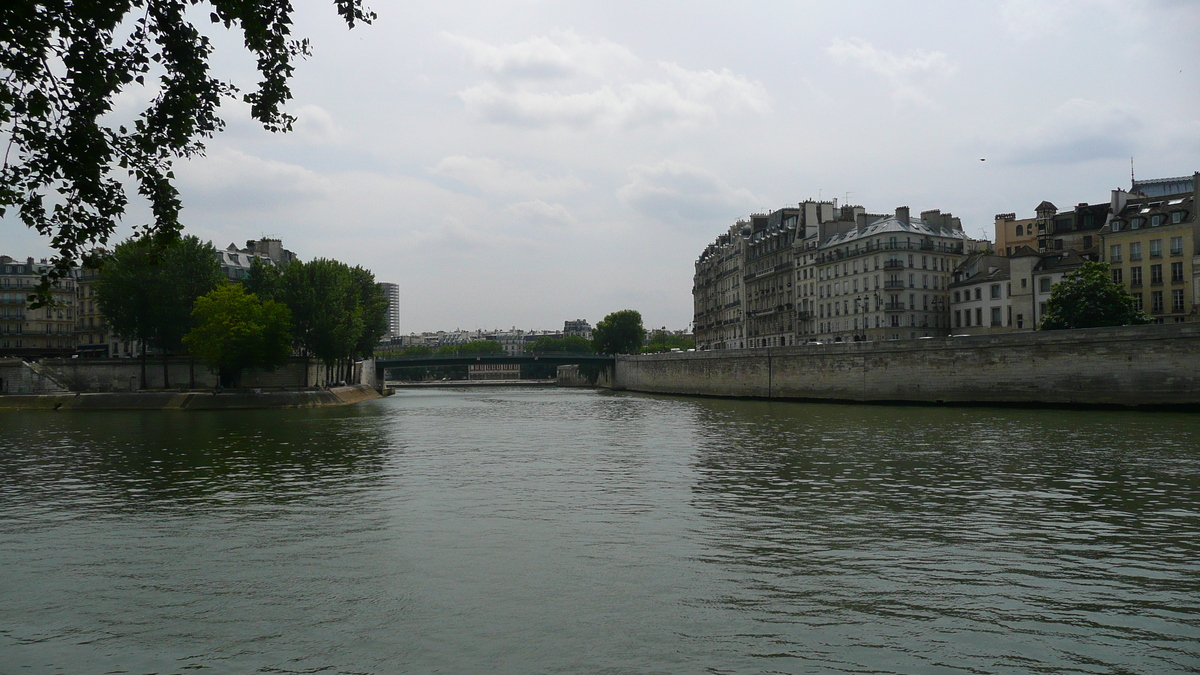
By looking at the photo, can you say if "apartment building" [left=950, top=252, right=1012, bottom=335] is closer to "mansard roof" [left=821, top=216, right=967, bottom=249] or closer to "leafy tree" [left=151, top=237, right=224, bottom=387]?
"mansard roof" [left=821, top=216, right=967, bottom=249]

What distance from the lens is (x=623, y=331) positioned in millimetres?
172625

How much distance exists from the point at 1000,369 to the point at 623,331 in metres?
121

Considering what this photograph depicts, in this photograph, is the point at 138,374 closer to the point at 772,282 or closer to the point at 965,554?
the point at 772,282

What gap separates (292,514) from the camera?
19.0 metres

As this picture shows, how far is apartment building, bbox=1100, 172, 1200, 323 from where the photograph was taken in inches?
2650

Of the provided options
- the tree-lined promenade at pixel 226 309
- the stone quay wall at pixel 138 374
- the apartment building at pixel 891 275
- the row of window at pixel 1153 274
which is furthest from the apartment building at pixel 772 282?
the stone quay wall at pixel 138 374

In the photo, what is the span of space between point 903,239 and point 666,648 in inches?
3502

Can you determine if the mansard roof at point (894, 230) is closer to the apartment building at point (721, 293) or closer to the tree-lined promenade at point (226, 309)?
the apartment building at point (721, 293)

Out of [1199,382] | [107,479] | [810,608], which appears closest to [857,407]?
[1199,382]

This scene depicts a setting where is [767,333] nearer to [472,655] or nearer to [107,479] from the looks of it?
[107,479]

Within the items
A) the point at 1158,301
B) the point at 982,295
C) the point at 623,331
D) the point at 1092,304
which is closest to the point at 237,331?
the point at 1092,304


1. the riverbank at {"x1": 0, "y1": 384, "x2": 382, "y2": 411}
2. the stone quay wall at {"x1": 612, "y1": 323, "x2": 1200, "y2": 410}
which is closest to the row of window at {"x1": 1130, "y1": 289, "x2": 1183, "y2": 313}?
the stone quay wall at {"x1": 612, "y1": 323, "x2": 1200, "y2": 410}

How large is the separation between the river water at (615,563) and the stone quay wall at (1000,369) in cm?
2017

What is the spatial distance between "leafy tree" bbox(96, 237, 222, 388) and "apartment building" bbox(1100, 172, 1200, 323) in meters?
78.1
